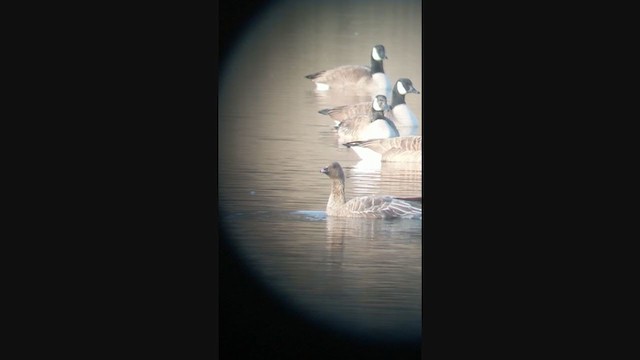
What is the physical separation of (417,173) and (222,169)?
140 centimetres

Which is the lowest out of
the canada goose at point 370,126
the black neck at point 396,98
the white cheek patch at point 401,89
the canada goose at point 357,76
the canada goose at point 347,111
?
the canada goose at point 370,126

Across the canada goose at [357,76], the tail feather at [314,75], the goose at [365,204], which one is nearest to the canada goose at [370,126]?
the canada goose at [357,76]

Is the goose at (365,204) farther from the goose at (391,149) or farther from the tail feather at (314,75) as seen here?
the tail feather at (314,75)

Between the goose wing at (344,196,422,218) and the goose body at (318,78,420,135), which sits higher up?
the goose body at (318,78,420,135)

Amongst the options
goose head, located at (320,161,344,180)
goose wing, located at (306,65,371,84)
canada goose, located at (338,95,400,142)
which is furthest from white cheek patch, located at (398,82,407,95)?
goose head, located at (320,161,344,180)

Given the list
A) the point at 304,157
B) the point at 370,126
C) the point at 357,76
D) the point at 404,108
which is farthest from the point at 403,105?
the point at 304,157

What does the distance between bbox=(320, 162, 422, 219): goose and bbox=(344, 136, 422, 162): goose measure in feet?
0.69

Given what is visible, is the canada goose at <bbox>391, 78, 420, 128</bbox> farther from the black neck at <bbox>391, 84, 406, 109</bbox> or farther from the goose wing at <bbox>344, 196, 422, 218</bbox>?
the goose wing at <bbox>344, 196, 422, 218</bbox>

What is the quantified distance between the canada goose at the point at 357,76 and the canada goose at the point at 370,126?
11cm

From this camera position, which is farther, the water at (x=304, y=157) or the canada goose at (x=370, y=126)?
the canada goose at (x=370, y=126)

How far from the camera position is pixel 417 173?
26.1 ft

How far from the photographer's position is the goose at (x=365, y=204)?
→ 26.0 ft

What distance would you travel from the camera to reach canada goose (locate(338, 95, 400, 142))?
317 inches

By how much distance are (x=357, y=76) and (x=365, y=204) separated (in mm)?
925
